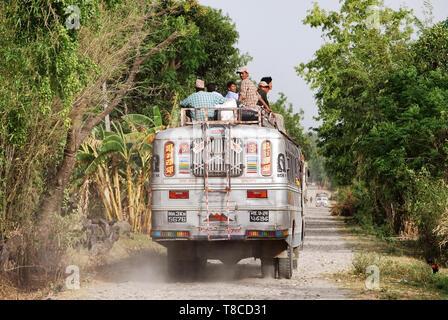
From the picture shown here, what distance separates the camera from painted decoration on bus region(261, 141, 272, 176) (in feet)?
45.9

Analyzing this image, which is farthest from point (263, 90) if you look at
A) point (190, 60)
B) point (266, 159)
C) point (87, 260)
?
point (190, 60)

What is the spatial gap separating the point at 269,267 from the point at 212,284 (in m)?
1.52

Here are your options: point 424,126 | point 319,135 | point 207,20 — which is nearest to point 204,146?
point 424,126

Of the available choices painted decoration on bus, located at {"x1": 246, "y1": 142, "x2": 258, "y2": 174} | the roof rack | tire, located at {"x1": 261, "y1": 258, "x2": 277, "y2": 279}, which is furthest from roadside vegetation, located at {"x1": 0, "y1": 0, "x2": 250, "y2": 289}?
tire, located at {"x1": 261, "y1": 258, "x2": 277, "y2": 279}

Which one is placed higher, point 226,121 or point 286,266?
point 226,121

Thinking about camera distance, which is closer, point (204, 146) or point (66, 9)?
point (66, 9)

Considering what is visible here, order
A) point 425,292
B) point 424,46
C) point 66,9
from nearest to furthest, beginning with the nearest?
point 66,9 < point 425,292 < point 424,46

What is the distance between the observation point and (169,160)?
Result: 46.7ft

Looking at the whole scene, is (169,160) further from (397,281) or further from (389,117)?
(389,117)

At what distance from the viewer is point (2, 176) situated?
12.8m

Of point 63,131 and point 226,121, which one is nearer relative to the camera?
point 63,131
